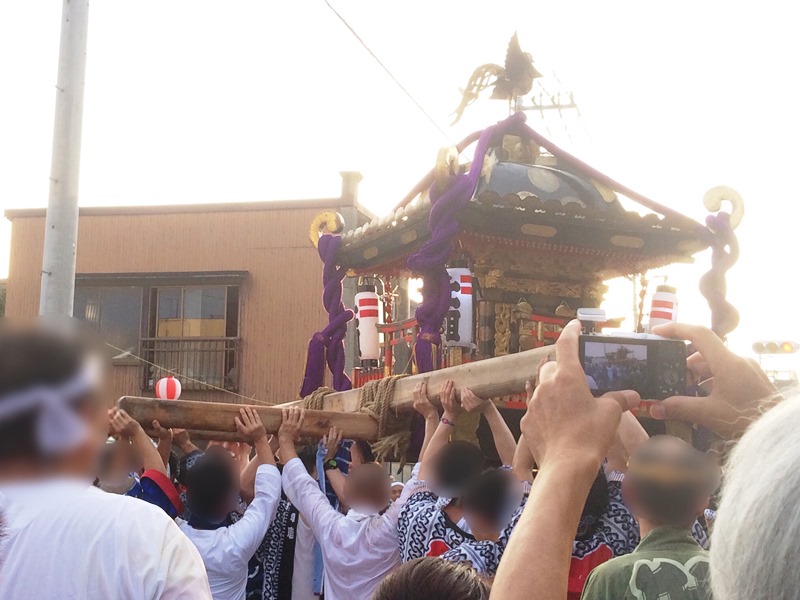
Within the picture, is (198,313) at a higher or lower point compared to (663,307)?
higher

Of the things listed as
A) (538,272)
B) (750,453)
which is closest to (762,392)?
(750,453)

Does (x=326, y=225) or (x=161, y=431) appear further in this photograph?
(x=326, y=225)

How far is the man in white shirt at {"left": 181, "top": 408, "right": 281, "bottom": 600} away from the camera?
314 cm

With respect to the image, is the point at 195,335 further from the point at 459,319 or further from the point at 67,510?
the point at 67,510

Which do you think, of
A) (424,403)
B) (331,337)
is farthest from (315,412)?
(331,337)

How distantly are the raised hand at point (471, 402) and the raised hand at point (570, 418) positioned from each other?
2402mm

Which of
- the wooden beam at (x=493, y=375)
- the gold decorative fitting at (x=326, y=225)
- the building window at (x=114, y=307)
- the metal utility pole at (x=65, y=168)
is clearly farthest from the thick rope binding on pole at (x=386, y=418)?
the building window at (x=114, y=307)

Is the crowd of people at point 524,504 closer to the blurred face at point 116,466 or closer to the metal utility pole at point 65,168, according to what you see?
the blurred face at point 116,466

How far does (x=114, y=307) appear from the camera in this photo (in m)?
16.2

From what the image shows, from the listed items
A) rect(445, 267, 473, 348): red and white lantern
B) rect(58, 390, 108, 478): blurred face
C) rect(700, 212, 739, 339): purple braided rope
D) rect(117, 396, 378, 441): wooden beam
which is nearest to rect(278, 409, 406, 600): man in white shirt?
rect(117, 396, 378, 441): wooden beam

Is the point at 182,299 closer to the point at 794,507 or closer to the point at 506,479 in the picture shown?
the point at 506,479

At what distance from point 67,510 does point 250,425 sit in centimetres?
201

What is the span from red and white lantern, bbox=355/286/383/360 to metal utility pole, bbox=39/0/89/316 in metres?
2.59

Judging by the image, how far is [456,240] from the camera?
6043 mm
